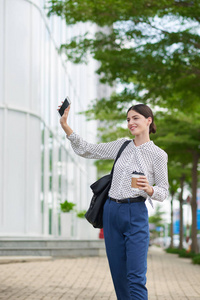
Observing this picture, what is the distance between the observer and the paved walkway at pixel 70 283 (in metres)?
7.52

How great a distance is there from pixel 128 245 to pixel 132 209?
24cm

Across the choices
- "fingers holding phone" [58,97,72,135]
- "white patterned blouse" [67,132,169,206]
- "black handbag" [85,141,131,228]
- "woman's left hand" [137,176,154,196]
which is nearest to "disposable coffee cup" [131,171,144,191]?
"woman's left hand" [137,176,154,196]

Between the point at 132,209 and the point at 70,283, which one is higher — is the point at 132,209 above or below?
above

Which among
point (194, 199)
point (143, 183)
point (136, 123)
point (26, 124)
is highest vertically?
point (26, 124)

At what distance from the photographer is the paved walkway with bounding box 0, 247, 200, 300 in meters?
7.52

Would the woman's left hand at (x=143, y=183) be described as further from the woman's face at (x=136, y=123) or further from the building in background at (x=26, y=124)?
the building in background at (x=26, y=124)

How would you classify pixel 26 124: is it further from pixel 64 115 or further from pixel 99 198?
pixel 99 198

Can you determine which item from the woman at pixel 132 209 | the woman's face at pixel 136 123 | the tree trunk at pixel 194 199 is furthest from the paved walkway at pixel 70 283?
the tree trunk at pixel 194 199

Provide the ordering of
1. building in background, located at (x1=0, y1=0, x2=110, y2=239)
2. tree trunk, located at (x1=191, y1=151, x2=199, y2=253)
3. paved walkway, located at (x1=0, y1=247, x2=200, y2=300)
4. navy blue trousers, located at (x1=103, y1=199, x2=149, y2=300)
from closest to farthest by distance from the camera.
Result: navy blue trousers, located at (x1=103, y1=199, x2=149, y2=300)
paved walkway, located at (x1=0, y1=247, x2=200, y2=300)
building in background, located at (x1=0, y1=0, x2=110, y2=239)
tree trunk, located at (x1=191, y1=151, x2=199, y2=253)

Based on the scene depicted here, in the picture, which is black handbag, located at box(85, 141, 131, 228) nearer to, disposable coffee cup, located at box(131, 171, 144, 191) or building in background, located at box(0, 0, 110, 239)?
disposable coffee cup, located at box(131, 171, 144, 191)

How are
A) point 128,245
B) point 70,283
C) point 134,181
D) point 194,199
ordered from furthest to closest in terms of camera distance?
point 194,199 < point 70,283 < point 128,245 < point 134,181

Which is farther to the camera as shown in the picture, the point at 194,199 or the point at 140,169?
the point at 194,199

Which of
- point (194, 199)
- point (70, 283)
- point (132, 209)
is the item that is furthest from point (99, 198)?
point (194, 199)

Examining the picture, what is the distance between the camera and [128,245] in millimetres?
3918
